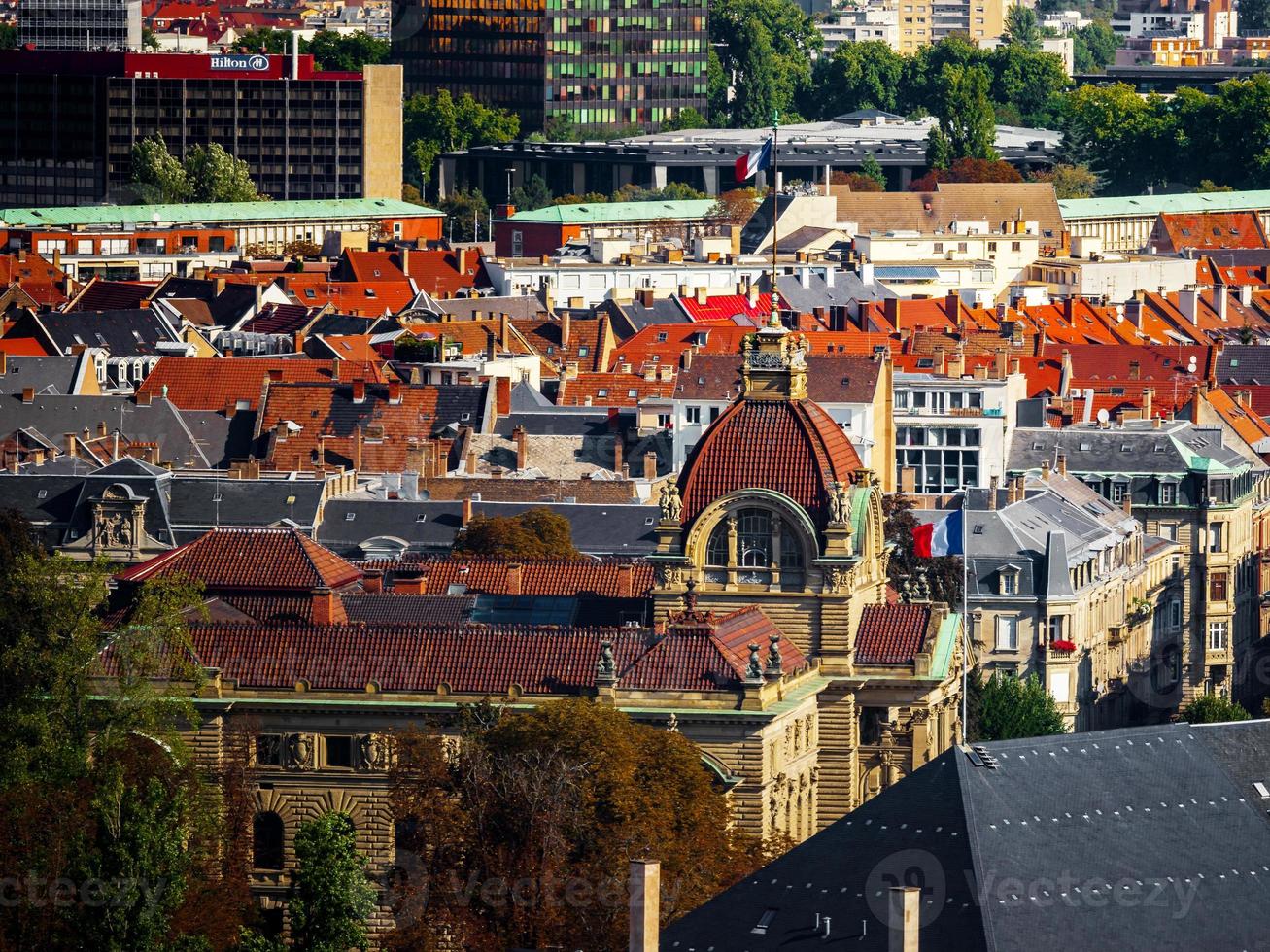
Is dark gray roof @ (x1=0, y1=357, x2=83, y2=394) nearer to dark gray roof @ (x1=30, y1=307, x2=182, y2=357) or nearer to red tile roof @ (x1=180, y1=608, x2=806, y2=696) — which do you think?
dark gray roof @ (x1=30, y1=307, x2=182, y2=357)

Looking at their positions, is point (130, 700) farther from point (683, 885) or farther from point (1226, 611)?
point (1226, 611)

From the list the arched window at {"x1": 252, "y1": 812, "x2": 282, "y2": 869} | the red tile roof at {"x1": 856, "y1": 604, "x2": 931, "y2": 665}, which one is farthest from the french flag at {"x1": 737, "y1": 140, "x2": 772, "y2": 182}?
the arched window at {"x1": 252, "y1": 812, "x2": 282, "y2": 869}

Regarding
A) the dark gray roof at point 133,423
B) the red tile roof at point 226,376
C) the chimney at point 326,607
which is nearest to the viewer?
the chimney at point 326,607

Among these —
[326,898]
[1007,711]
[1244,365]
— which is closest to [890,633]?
[1007,711]

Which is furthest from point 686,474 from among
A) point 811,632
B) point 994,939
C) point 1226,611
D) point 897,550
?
point 1226,611

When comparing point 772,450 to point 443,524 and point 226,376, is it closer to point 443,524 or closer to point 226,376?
point 443,524

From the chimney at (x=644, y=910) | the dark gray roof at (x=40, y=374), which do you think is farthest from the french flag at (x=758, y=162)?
the chimney at (x=644, y=910)

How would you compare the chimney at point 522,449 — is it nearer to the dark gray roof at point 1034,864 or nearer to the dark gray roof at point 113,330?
the dark gray roof at point 113,330
